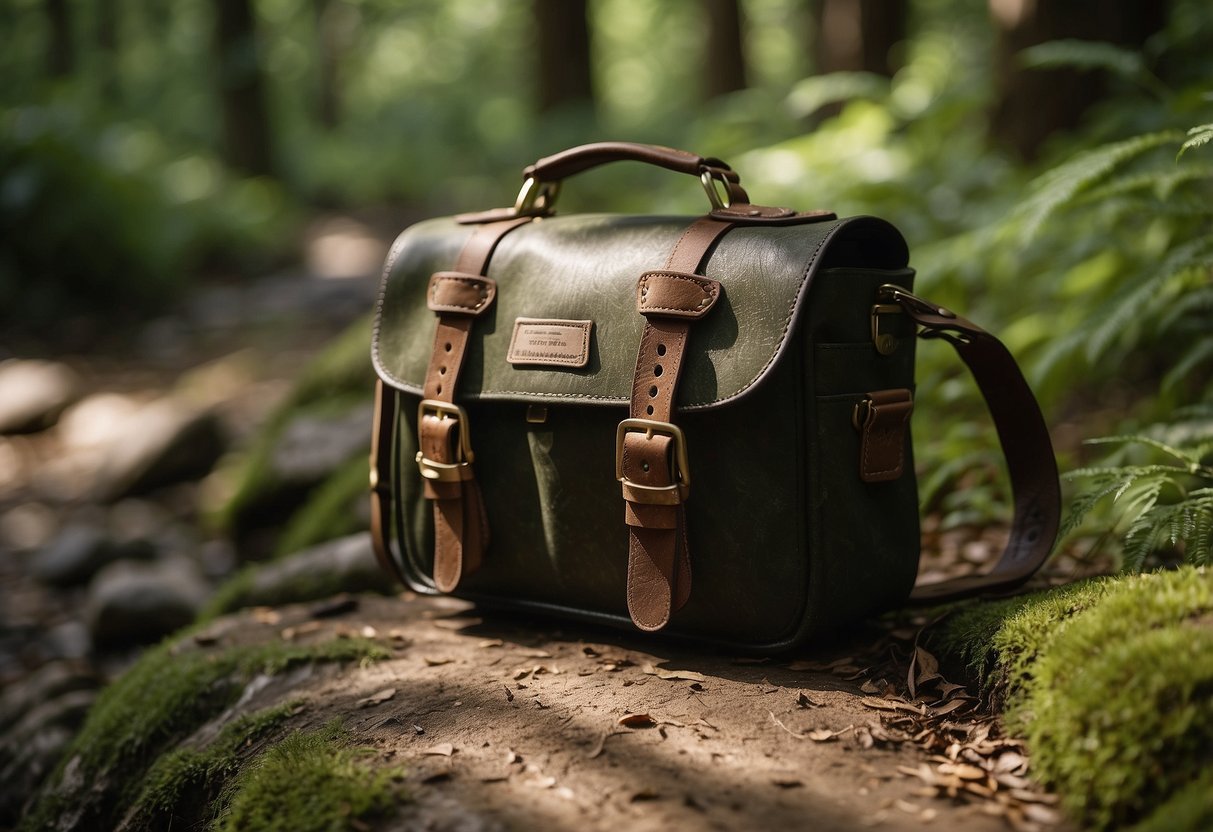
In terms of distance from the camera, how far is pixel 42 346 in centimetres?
824

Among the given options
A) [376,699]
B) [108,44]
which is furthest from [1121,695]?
[108,44]

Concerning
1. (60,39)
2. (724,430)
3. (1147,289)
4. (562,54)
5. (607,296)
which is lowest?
(724,430)

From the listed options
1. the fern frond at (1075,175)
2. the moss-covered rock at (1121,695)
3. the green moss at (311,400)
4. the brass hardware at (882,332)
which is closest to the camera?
the moss-covered rock at (1121,695)

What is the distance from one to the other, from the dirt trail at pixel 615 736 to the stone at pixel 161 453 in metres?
3.61

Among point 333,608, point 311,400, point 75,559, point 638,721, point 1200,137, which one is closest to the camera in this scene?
point 638,721

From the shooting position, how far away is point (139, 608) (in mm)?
4074

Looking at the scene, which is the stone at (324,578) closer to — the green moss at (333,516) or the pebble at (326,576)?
the pebble at (326,576)

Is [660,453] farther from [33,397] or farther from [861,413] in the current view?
[33,397]

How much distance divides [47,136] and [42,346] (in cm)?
234

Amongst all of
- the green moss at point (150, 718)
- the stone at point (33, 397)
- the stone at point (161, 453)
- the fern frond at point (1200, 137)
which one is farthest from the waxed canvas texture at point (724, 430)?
the stone at point (33, 397)

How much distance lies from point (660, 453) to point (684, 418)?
0.39 ft

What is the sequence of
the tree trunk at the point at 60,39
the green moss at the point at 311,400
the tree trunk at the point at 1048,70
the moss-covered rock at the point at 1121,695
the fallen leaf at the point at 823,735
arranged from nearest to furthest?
the moss-covered rock at the point at 1121,695
the fallen leaf at the point at 823,735
the tree trunk at the point at 1048,70
the green moss at the point at 311,400
the tree trunk at the point at 60,39

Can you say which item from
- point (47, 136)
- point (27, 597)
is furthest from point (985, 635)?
point (47, 136)

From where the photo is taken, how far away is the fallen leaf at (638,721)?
199 centimetres
